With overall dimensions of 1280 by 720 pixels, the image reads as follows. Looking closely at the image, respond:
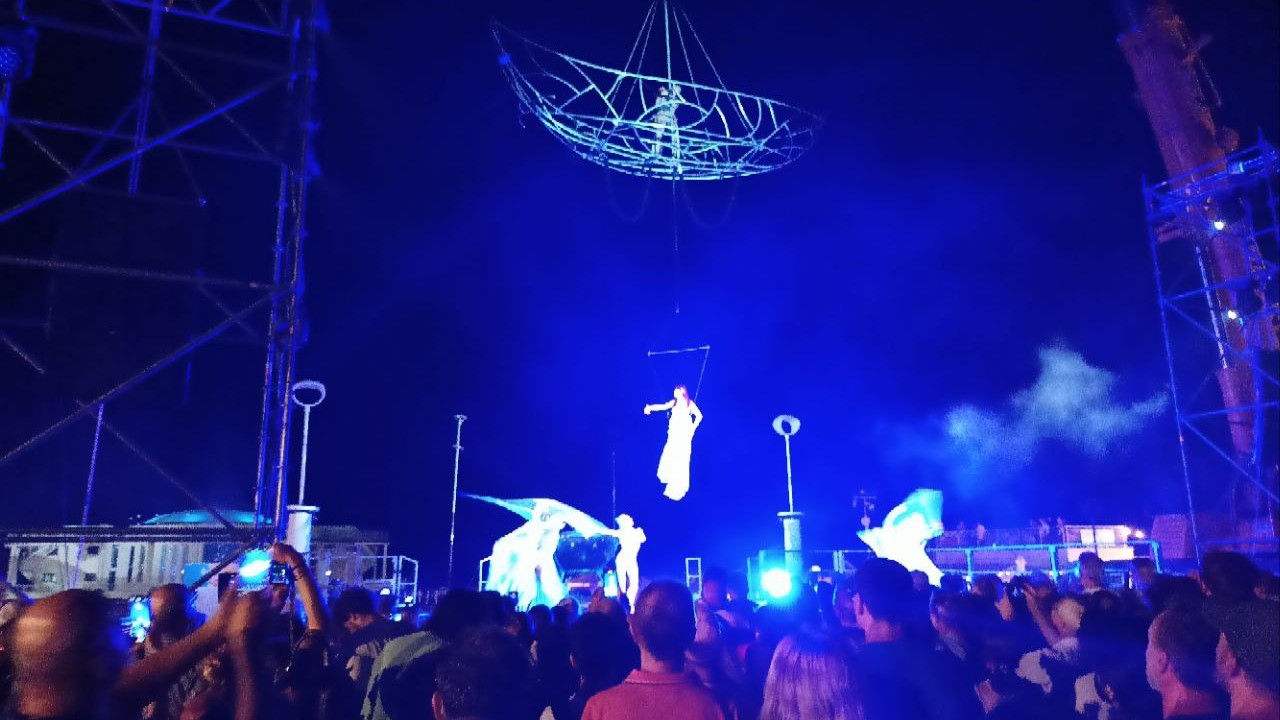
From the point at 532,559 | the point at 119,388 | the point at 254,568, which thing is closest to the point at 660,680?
the point at 119,388

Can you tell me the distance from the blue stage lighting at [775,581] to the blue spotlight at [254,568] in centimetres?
675

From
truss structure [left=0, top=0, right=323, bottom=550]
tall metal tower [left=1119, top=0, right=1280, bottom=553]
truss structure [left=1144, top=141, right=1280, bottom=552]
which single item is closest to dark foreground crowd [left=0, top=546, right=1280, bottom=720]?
truss structure [left=0, top=0, right=323, bottom=550]

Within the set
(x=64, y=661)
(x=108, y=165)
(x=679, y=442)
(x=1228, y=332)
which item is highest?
(x=1228, y=332)

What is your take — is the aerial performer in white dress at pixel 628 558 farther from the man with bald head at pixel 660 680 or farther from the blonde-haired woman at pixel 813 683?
the blonde-haired woman at pixel 813 683

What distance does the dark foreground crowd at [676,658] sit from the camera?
271 cm

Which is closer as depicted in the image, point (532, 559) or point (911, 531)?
point (911, 531)

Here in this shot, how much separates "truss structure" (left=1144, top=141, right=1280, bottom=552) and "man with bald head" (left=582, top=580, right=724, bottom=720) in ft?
45.0

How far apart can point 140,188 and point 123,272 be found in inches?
110

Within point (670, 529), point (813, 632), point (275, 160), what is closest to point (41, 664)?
point (813, 632)

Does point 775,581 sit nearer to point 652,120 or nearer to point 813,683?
point 652,120

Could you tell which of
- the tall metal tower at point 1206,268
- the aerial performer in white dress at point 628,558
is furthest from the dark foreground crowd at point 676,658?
the tall metal tower at point 1206,268

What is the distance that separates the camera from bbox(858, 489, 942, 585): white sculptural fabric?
1459cm

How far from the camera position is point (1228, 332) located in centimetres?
1858

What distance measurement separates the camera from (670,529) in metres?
→ 26.7
